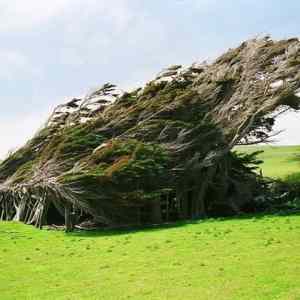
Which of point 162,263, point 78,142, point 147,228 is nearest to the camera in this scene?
point 162,263

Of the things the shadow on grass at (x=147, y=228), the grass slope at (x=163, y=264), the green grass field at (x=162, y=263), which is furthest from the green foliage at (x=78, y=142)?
the grass slope at (x=163, y=264)

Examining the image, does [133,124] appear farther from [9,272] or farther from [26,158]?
[9,272]

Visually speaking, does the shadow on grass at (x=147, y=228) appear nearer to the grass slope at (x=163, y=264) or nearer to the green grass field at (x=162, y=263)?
the green grass field at (x=162, y=263)

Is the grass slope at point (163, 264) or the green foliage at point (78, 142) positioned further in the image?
the green foliage at point (78, 142)

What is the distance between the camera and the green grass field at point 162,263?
33.1ft

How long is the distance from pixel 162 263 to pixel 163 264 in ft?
0.52

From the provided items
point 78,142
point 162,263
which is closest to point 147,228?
point 78,142

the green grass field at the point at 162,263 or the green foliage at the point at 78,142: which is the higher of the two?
the green foliage at the point at 78,142

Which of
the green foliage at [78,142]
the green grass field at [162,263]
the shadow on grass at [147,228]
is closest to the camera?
the green grass field at [162,263]

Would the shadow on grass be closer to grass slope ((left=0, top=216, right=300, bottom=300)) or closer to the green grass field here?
the green grass field

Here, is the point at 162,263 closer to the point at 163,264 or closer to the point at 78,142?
the point at 163,264

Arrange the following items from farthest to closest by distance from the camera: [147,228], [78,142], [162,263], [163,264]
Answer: [78,142], [147,228], [162,263], [163,264]

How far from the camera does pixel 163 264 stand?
1274 cm

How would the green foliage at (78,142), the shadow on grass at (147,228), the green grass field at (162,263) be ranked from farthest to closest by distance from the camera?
the green foliage at (78,142), the shadow on grass at (147,228), the green grass field at (162,263)
